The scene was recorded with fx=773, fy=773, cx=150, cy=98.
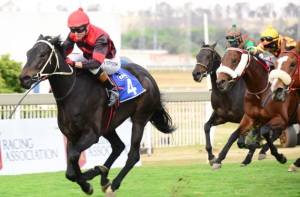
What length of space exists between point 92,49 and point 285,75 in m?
2.12

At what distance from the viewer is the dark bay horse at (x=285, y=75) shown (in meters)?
8.27

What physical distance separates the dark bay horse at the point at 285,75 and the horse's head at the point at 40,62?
2.33 m

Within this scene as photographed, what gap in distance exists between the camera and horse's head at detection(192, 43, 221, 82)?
12344mm

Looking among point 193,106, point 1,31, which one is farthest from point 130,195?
point 1,31

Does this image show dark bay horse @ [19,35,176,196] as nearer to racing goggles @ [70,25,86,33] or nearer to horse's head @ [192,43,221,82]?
racing goggles @ [70,25,86,33]

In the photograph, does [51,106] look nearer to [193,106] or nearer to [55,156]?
[55,156]

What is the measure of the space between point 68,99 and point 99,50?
642 millimetres

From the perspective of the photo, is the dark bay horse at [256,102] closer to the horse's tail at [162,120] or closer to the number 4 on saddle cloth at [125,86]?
the horse's tail at [162,120]

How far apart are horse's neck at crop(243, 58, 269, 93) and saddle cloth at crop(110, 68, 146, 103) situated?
223cm

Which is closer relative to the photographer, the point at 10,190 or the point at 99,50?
the point at 99,50

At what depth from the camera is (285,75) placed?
327 inches

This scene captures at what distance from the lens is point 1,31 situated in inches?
811

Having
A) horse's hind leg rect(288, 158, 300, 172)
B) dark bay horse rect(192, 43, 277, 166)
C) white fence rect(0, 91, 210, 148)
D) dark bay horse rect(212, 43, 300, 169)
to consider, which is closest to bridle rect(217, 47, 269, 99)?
dark bay horse rect(212, 43, 300, 169)

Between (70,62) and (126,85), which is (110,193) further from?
(70,62)
